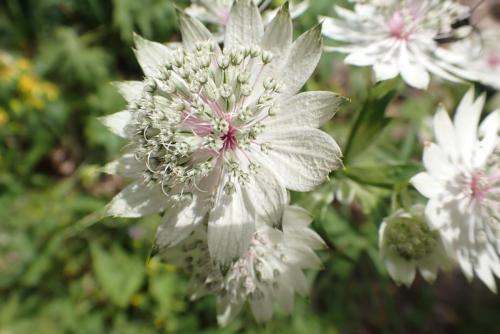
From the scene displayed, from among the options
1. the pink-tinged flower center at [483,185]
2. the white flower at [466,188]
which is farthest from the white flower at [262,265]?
the pink-tinged flower center at [483,185]

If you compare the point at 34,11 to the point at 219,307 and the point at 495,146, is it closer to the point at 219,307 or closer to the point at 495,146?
the point at 219,307

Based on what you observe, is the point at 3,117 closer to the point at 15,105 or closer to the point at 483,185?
the point at 15,105

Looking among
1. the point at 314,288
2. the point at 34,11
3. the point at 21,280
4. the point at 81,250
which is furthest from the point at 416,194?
the point at 34,11

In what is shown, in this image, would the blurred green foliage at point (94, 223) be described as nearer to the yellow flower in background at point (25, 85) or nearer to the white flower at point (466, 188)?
the yellow flower in background at point (25, 85)

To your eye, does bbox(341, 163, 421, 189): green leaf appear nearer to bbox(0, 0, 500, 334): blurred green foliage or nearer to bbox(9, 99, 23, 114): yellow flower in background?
bbox(0, 0, 500, 334): blurred green foliage

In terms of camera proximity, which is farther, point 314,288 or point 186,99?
point 314,288

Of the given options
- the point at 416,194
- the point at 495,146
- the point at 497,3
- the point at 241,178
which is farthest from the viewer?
the point at 497,3

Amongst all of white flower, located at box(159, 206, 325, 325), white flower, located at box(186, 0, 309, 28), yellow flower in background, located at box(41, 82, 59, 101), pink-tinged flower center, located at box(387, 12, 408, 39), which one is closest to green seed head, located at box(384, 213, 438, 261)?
white flower, located at box(159, 206, 325, 325)
